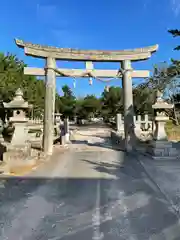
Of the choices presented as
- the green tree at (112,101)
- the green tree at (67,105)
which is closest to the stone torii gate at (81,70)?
the green tree at (112,101)

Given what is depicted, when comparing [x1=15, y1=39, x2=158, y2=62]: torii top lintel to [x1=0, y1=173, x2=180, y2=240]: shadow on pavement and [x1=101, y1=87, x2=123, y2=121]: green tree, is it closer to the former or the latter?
[x1=0, y1=173, x2=180, y2=240]: shadow on pavement

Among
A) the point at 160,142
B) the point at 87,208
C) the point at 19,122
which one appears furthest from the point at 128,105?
the point at 87,208

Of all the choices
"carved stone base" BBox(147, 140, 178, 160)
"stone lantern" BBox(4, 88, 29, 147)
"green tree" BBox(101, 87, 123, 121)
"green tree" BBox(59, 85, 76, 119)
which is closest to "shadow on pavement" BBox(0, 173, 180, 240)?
"stone lantern" BBox(4, 88, 29, 147)

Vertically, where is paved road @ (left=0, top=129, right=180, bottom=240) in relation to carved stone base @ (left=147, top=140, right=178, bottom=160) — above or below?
below

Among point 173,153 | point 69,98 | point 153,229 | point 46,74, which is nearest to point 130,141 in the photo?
point 173,153

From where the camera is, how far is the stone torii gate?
9312 millimetres

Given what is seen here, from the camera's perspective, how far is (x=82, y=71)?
32.3ft

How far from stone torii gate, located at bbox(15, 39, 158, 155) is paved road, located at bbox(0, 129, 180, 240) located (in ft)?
12.6

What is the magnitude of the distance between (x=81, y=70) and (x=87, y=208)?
23.3 ft

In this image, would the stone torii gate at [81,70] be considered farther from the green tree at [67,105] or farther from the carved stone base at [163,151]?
the green tree at [67,105]

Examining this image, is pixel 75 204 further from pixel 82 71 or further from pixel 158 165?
pixel 82 71

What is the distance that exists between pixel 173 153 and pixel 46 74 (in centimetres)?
580

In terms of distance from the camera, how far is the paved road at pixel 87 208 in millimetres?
2947

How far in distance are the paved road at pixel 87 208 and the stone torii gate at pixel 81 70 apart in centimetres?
383
